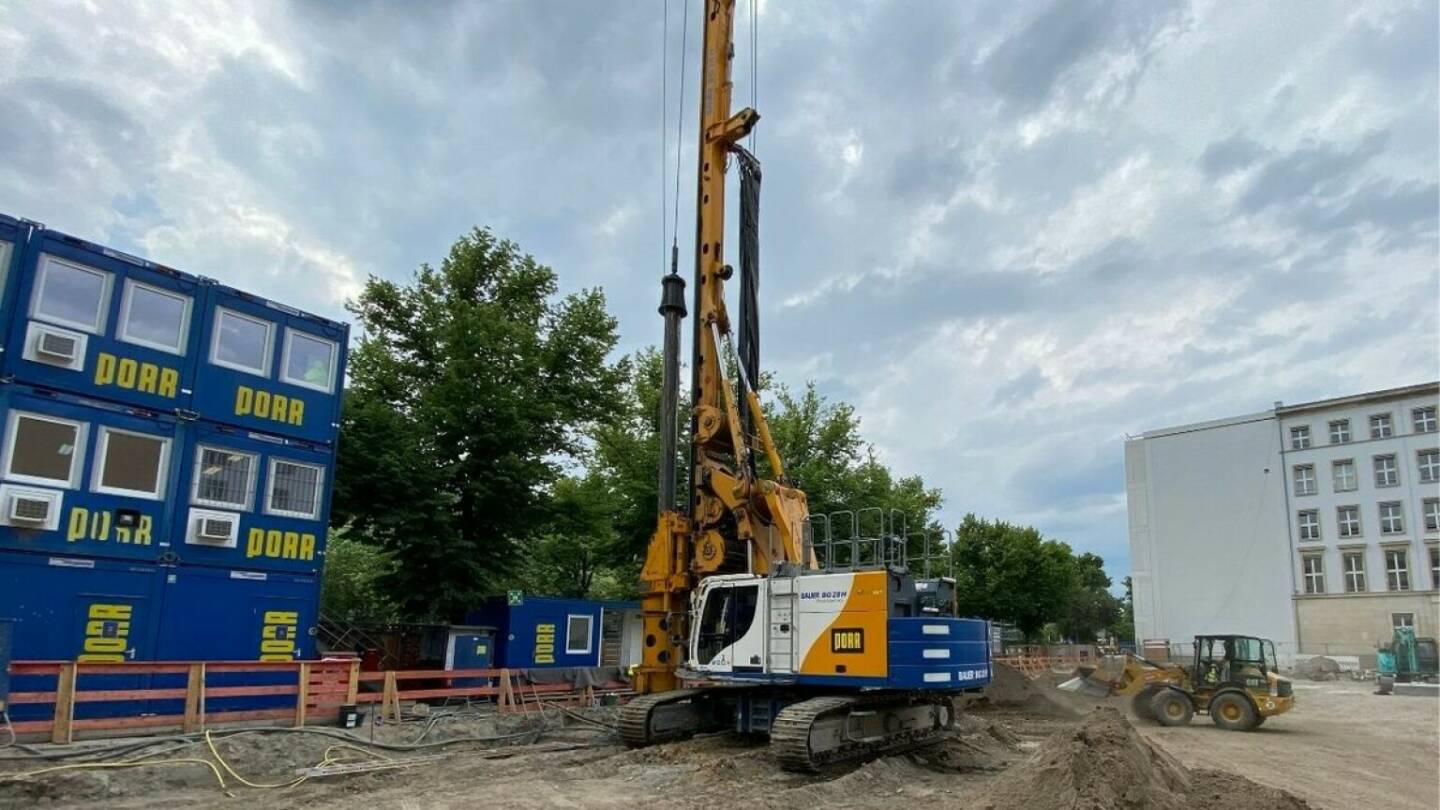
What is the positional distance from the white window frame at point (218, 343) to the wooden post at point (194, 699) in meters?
4.68

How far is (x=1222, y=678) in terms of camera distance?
2138 centimetres

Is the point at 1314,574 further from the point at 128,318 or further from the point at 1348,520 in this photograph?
the point at 128,318

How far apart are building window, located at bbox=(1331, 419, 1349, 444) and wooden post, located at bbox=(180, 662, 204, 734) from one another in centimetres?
5894

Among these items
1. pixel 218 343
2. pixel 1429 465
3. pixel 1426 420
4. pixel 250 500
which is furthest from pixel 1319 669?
pixel 218 343

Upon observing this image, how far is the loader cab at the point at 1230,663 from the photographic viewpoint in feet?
69.2

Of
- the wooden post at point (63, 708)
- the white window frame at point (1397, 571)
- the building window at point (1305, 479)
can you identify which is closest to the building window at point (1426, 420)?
the building window at point (1305, 479)

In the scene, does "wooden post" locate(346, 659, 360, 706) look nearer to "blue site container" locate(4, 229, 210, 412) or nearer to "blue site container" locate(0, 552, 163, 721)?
"blue site container" locate(0, 552, 163, 721)

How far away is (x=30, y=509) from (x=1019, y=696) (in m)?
22.8

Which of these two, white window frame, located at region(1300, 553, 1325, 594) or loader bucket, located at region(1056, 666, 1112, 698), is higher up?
white window frame, located at region(1300, 553, 1325, 594)

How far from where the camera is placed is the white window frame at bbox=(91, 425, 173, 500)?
12.6 metres

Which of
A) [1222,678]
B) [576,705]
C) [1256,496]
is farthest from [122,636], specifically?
[1256,496]

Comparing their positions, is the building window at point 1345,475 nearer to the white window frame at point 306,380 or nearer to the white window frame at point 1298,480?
the white window frame at point 1298,480

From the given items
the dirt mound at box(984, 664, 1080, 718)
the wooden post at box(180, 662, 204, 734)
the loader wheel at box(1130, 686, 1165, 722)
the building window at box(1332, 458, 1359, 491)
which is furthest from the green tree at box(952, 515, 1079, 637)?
the wooden post at box(180, 662, 204, 734)

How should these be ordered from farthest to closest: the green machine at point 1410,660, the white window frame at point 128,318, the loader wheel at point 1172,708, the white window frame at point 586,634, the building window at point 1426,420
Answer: the building window at point 1426,420 < the green machine at point 1410,660 < the loader wheel at point 1172,708 < the white window frame at point 586,634 < the white window frame at point 128,318
